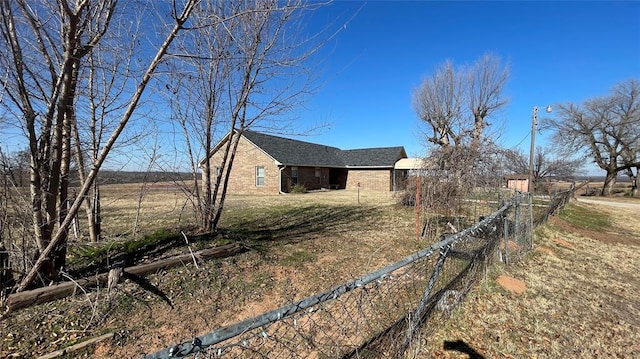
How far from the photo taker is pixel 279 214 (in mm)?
9781

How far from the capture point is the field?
275cm

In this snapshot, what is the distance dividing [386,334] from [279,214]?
738 cm

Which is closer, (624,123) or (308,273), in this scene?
(308,273)

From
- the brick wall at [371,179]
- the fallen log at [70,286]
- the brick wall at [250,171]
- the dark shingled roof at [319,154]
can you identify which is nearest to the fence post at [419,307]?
the fallen log at [70,286]

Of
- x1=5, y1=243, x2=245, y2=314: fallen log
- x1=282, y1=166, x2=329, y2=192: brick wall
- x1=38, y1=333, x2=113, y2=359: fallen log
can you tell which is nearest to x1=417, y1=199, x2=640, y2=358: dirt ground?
x1=38, y1=333, x2=113, y2=359: fallen log

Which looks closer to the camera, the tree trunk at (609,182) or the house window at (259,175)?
the house window at (259,175)

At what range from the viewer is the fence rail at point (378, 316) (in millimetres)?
1764

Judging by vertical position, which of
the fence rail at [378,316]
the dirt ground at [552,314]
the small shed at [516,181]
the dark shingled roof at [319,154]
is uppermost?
the dark shingled roof at [319,154]

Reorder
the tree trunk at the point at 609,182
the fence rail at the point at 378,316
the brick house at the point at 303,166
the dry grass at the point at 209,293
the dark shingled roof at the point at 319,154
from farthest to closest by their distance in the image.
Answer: the tree trunk at the point at 609,182
the dark shingled roof at the point at 319,154
the brick house at the point at 303,166
the dry grass at the point at 209,293
the fence rail at the point at 378,316

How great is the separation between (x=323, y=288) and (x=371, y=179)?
804 inches

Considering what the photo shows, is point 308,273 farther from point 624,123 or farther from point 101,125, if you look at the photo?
point 624,123

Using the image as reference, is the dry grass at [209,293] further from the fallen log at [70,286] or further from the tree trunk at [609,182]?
the tree trunk at [609,182]

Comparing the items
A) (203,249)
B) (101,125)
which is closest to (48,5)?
(101,125)

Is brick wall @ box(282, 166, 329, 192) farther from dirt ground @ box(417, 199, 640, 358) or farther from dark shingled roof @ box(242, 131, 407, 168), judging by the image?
dirt ground @ box(417, 199, 640, 358)
